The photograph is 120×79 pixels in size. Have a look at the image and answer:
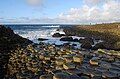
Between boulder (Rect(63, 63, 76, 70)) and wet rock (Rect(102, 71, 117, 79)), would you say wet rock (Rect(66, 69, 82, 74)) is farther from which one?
wet rock (Rect(102, 71, 117, 79))

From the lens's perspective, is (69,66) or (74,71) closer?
(74,71)

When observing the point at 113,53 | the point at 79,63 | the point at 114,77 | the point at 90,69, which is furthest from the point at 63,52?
the point at 114,77

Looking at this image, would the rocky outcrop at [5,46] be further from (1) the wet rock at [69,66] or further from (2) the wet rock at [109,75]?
(2) the wet rock at [109,75]

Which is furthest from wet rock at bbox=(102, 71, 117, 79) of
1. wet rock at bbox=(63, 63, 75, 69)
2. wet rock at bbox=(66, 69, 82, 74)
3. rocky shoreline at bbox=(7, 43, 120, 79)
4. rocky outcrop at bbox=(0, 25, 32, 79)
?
rocky outcrop at bbox=(0, 25, 32, 79)

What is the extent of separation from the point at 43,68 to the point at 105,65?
340 cm

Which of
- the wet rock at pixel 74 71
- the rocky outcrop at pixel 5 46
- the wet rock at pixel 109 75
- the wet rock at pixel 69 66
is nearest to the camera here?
the wet rock at pixel 109 75

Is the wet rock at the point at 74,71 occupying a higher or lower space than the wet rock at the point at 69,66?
lower

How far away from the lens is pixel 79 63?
13961 mm

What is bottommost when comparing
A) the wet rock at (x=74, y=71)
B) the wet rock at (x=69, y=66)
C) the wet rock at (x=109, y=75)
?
the wet rock at (x=109, y=75)

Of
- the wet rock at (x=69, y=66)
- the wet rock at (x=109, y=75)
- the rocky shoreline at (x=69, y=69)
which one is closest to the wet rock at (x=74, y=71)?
the rocky shoreline at (x=69, y=69)

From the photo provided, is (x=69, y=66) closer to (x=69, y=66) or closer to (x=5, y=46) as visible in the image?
(x=69, y=66)

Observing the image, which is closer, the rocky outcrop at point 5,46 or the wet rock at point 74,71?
the wet rock at point 74,71

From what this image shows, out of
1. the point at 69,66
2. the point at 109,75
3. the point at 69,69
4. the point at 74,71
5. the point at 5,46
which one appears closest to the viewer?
the point at 109,75

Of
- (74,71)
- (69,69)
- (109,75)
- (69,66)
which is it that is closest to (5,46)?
(69,66)
